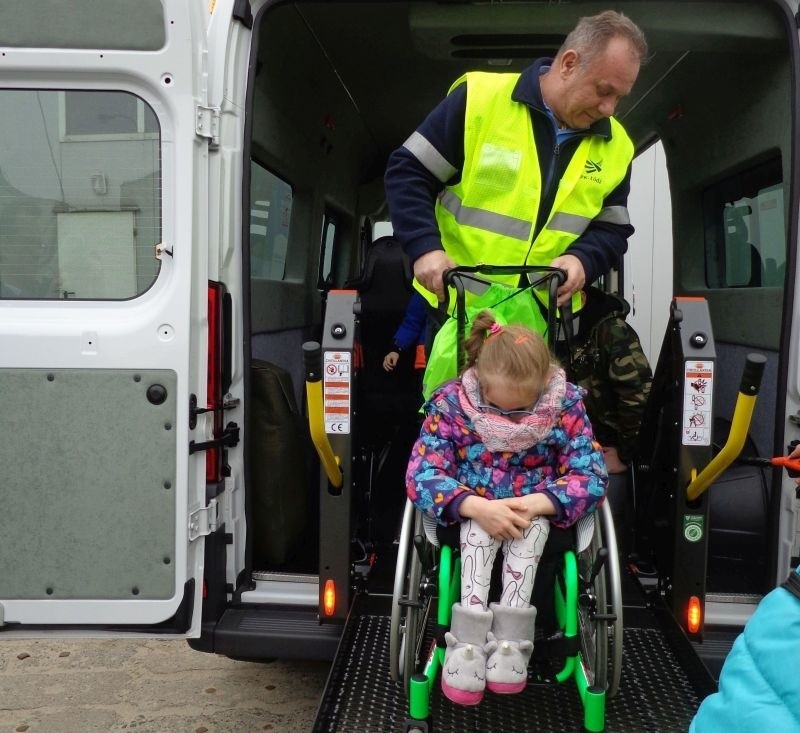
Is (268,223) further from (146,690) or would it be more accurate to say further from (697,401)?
(697,401)

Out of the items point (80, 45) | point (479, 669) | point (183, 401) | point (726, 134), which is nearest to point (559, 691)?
point (479, 669)

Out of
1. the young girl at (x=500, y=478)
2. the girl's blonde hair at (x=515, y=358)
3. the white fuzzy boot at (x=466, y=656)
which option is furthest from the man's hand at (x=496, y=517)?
the girl's blonde hair at (x=515, y=358)

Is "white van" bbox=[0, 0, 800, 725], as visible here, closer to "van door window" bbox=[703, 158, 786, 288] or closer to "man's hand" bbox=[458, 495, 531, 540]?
"van door window" bbox=[703, 158, 786, 288]

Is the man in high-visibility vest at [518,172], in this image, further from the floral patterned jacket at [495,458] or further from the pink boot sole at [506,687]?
the pink boot sole at [506,687]

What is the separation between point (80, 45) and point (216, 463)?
1.44 meters

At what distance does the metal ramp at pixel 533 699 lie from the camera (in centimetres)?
A: 225

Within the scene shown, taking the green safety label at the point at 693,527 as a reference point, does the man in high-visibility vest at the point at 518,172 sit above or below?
above

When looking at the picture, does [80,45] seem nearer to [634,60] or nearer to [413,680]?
[634,60]

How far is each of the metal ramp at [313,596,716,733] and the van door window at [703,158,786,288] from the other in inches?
81.2

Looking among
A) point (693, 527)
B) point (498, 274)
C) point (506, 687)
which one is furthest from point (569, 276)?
point (506, 687)

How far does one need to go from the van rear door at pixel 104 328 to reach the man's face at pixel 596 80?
47.5 inches

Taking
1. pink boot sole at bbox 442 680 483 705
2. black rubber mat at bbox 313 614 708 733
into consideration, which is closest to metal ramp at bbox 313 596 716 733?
black rubber mat at bbox 313 614 708 733

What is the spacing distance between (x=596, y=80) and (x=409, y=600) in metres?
1.73

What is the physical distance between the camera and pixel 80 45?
2.44m
